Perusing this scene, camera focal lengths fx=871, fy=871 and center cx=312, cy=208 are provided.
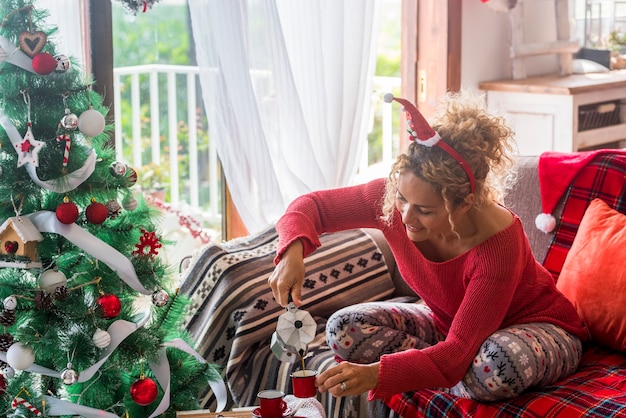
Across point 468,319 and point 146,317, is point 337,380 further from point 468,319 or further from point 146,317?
point 146,317

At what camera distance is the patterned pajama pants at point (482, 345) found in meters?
1.88

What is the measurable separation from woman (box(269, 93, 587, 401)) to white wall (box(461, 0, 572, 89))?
5.77 feet

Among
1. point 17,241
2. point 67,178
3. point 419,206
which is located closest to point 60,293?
point 17,241

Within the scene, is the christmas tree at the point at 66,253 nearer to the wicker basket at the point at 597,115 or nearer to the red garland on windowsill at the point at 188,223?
the red garland on windowsill at the point at 188,223

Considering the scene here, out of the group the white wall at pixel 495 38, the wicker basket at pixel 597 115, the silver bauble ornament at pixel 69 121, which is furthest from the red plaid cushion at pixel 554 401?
the white wall at pixel 495 38

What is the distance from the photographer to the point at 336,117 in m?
3.19

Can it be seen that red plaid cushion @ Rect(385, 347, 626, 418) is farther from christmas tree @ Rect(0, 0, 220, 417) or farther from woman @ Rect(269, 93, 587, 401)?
christmas tree @ Rect(0, 0, 220, 417)

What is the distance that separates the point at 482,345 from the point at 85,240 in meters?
0.90

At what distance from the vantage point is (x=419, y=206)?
190 cm

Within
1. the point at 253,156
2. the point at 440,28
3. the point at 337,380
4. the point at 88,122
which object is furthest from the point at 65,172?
the point at 440,28

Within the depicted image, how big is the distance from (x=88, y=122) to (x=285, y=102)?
1.26 meters

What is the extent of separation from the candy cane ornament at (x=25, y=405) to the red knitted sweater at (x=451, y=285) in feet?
2.06

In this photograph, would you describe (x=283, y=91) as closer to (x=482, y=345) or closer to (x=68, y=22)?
(x=68, y=22)

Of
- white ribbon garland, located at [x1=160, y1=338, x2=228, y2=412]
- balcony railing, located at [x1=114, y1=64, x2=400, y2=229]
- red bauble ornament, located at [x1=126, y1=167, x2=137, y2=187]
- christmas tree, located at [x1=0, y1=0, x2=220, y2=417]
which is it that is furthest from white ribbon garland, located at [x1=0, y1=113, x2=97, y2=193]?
balcony railing, located at [x1=114, y1=64, x2=400, y2=229]
